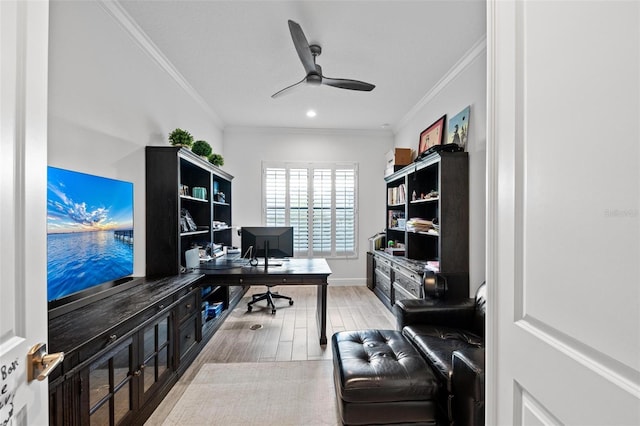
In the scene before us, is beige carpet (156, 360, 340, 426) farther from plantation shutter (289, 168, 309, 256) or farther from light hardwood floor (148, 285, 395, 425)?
plantation shutter (289, 168, 309, 256)

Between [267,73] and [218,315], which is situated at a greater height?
[267,73]

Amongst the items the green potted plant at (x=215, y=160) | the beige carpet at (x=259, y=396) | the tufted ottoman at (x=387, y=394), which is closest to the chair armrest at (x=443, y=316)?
the tufted ottoman at (x=387, y=394)

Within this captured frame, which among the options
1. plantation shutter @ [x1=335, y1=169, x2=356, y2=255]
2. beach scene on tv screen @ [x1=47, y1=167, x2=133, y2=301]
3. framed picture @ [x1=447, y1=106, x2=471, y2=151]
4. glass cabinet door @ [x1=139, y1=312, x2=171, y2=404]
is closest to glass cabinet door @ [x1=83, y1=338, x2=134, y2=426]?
glass cabinet door @ [x1=139, y1=312, x2=171, y2=404]

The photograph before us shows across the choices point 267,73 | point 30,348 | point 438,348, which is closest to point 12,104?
point 30,348

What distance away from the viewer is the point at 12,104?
69cm

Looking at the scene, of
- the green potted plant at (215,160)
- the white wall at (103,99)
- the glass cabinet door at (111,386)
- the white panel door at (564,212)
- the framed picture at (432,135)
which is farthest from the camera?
the green potted plant at (215,160)

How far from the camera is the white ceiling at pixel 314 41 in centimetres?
233

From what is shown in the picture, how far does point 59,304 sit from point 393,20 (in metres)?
3.14

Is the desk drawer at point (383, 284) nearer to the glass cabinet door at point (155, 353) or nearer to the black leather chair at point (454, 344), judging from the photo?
the black leather chair at point (454, 344)

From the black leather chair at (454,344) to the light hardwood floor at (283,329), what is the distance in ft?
3.18

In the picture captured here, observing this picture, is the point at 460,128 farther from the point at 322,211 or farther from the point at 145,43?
the point at 145,43

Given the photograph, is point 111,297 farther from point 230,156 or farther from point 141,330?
point 230,156

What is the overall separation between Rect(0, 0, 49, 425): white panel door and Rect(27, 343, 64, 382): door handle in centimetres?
1

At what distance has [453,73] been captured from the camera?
328 cm
